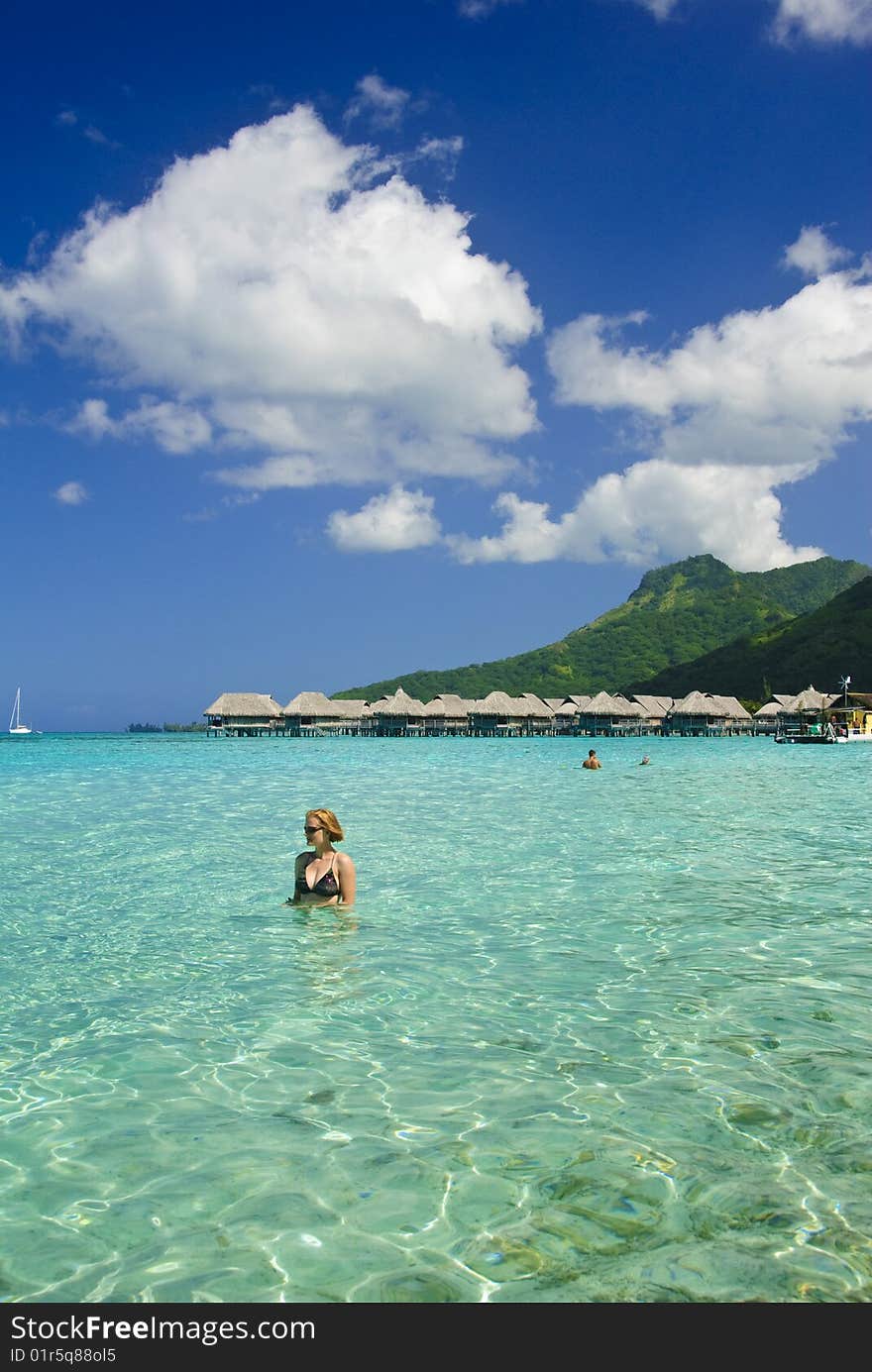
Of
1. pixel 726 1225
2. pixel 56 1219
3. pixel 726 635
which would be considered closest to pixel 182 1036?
pixel 56 1219

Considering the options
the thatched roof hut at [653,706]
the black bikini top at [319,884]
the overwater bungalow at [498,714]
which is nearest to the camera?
the black bikini top at [319,884]

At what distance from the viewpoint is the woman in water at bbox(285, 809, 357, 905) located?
8445 millimetres

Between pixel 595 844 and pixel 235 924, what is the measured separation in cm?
642

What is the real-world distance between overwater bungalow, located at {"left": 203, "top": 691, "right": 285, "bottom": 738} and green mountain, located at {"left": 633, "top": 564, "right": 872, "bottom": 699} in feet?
183

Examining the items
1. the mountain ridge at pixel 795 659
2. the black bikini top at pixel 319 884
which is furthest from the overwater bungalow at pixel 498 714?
the black bikini top at pixel 319 884

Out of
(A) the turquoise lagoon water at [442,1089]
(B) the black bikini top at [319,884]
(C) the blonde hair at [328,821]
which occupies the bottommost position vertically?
(A) the turquoise lagoon water at [442,1089]

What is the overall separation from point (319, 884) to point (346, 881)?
33 cm

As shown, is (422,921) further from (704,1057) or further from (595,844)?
(595,844)

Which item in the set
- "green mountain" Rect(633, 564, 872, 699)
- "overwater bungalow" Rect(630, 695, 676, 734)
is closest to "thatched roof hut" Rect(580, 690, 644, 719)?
"overwater bungalow" Rect(630, 695, 676, 734)

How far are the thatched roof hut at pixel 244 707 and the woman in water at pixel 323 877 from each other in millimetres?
83608

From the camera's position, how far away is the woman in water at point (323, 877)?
8.45 meters

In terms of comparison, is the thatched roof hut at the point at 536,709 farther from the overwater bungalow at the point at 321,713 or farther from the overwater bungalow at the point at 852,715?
the overwater bungalow at the point at 852,715

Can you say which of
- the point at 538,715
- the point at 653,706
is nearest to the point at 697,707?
the point at 653,706

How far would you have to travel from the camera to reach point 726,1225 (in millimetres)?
3105
